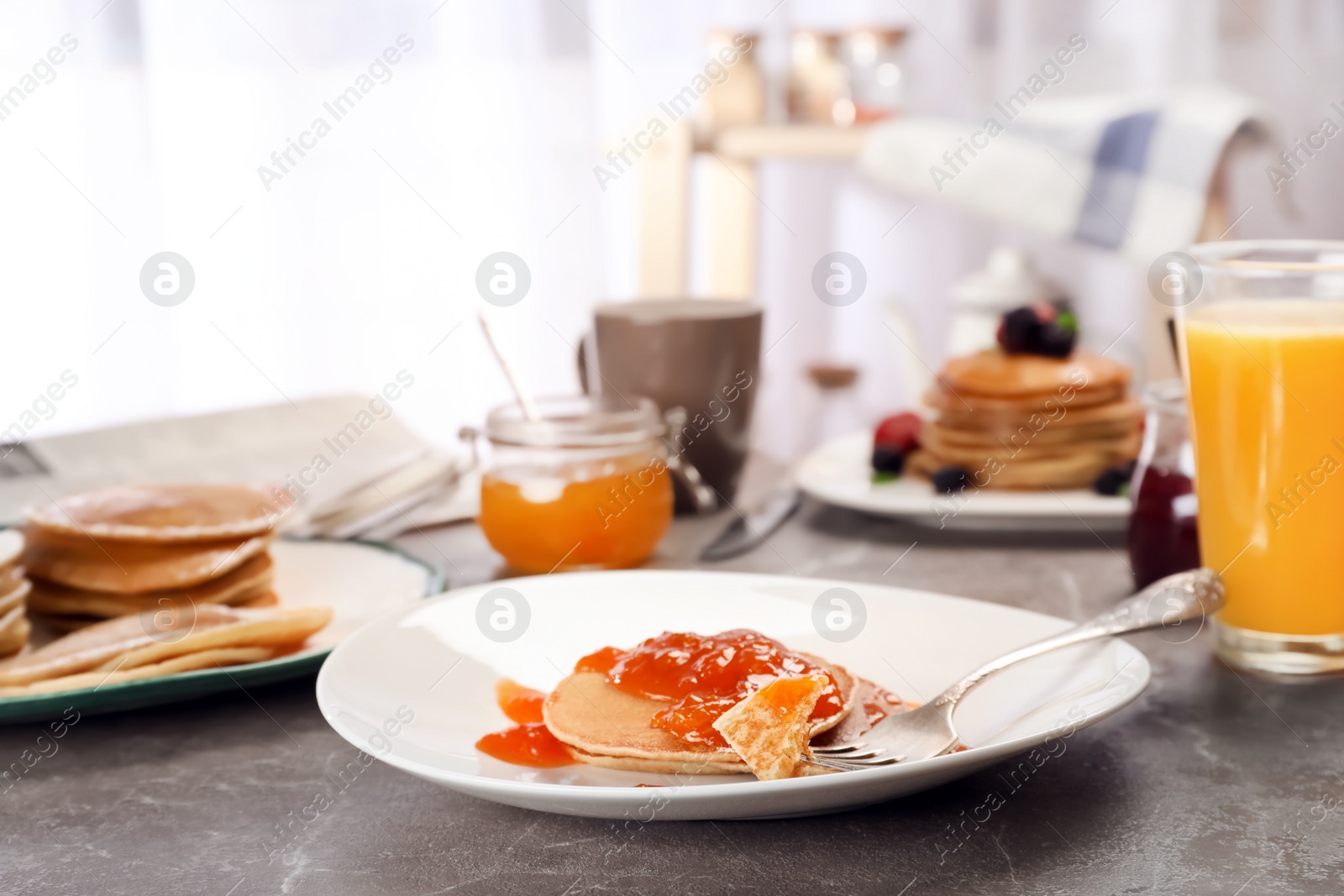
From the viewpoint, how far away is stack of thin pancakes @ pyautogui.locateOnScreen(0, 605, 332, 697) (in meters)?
0.75

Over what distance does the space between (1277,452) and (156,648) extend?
0.76 meters

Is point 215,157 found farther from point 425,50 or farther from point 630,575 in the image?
point 630,575

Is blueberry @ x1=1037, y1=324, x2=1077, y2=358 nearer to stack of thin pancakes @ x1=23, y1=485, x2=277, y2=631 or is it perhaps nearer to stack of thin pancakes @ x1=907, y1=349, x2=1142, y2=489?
stack of thin pancakes @ x1=907, y1=349, x2=1142, y2=489

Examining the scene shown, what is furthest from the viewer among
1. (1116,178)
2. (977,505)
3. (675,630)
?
(1116,178)

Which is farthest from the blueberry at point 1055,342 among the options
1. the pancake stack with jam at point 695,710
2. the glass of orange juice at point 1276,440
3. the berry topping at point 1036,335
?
the pancake stack with jam at point 695,710

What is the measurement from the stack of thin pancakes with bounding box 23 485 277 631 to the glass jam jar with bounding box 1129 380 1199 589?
713 mm

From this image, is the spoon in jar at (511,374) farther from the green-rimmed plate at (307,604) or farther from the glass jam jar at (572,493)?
the green-rimmed plate at (307,604)

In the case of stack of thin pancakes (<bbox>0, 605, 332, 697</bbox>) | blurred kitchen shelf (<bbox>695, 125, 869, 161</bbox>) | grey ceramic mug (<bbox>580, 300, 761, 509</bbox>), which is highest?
blurred kitchen shelf (<bbox>695, 125, 869, 161</bbox>)

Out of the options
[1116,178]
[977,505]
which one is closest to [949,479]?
[977,505]

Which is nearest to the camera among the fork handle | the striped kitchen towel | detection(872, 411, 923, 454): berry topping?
the fork handle

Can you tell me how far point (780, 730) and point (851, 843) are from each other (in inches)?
2.6

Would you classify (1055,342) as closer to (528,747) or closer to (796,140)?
(528,747)

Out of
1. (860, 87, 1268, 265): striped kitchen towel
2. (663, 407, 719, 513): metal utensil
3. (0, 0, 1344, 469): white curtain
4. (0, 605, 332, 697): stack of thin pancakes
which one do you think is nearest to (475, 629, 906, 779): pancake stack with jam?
(0, 605, 332, 697): stack of thin pancakes

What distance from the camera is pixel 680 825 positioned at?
25.0 inches
